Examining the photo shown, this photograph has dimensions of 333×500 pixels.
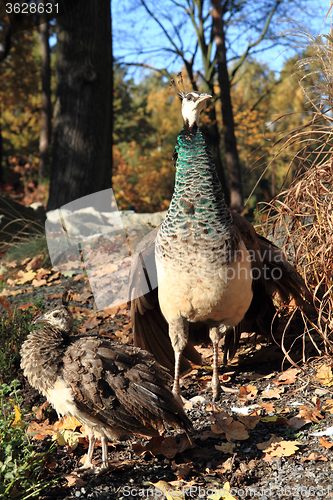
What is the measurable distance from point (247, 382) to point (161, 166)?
17603mm

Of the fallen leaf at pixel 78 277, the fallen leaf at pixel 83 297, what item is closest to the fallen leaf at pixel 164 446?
the fallen leaf at pixel 83 297

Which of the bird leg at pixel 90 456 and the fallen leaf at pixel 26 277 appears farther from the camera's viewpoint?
the fallen leaf at pixel 26 277

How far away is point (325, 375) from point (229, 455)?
1011 millimetres

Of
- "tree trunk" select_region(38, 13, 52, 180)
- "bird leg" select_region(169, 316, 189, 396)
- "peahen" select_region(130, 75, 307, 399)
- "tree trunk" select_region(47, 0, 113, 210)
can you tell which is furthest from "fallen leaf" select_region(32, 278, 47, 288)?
"tree trunk" select_region(38, 13, 52, 180)

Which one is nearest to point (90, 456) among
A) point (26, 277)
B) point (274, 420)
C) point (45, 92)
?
point (274, 420)

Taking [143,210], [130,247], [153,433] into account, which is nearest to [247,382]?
[153,433]

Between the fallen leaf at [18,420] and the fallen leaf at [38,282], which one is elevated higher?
the fallen leaf at [38,282]

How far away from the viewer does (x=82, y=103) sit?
22.6ft

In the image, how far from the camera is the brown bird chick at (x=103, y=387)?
2.33 meters

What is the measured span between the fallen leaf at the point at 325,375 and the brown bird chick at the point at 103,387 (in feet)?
3.82

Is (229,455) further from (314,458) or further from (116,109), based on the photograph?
(116,109)

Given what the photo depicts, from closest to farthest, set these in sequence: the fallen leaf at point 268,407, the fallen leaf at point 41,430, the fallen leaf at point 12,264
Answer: the fallen leaf at point 41,430 → the fallen leaf at point 268,407 → the fallen leaf at point 12,264

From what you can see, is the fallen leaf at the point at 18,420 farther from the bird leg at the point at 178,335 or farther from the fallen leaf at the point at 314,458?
the fallen leaf at the point at 314,458

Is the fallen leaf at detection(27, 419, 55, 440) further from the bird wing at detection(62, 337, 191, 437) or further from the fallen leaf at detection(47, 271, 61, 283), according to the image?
the fallen leaf at detection(47, 271, 61, 283)
